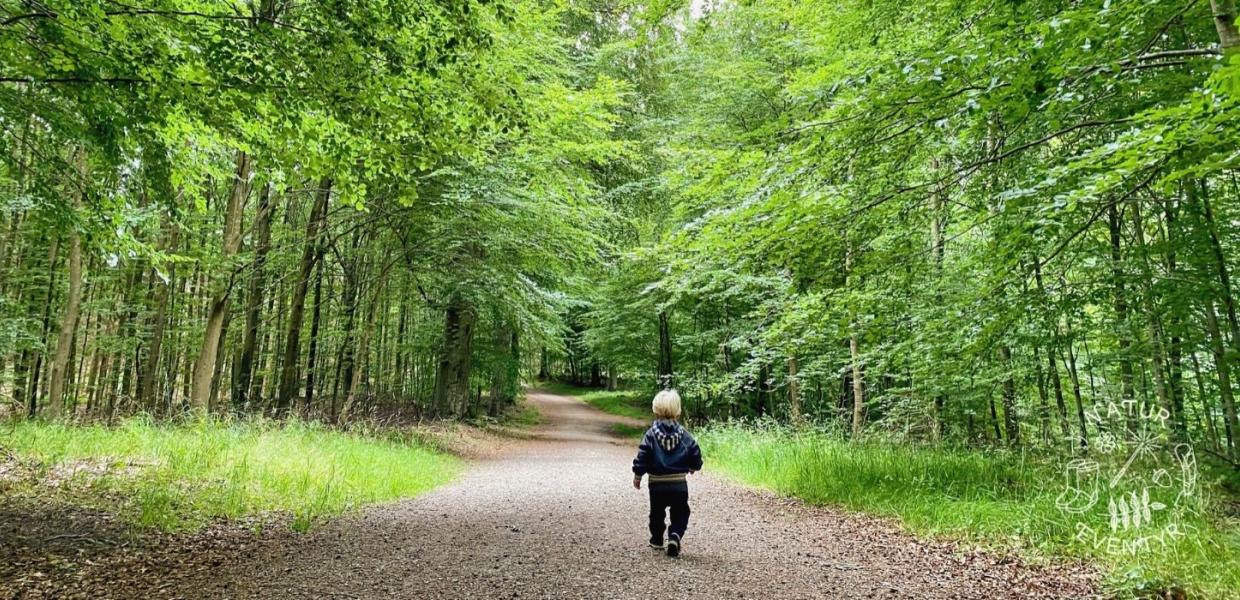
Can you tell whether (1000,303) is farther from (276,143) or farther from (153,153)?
(153,153)

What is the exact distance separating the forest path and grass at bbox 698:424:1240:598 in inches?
12.5

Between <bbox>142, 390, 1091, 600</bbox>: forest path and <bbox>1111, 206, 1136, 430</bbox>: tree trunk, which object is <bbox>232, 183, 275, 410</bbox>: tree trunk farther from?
<bbox>1111, 206, 1136, 430</bbox>: tree trunk

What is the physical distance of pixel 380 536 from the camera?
5355 mm

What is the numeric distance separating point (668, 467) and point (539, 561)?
1.24 metres

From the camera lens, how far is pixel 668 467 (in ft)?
15.9

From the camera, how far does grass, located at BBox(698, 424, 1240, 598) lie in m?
3.79

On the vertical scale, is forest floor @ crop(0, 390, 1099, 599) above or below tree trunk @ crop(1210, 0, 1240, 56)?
below

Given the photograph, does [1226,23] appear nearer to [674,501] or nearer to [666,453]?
[666,453]

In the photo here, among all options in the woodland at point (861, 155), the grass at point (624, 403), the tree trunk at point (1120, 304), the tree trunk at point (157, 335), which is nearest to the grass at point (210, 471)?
the woodland at point (861, 155)

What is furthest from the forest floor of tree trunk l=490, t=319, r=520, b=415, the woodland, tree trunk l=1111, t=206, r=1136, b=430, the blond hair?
tree trunk l=490, t=319, r=520, b=415

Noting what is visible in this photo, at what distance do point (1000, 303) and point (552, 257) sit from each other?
371 inches

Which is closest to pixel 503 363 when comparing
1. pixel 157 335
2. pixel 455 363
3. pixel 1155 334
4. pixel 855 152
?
pixel 455 363

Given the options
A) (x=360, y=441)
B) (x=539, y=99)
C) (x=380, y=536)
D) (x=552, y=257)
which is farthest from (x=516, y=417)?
(x=380, y=536)

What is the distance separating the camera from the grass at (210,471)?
5652mm
